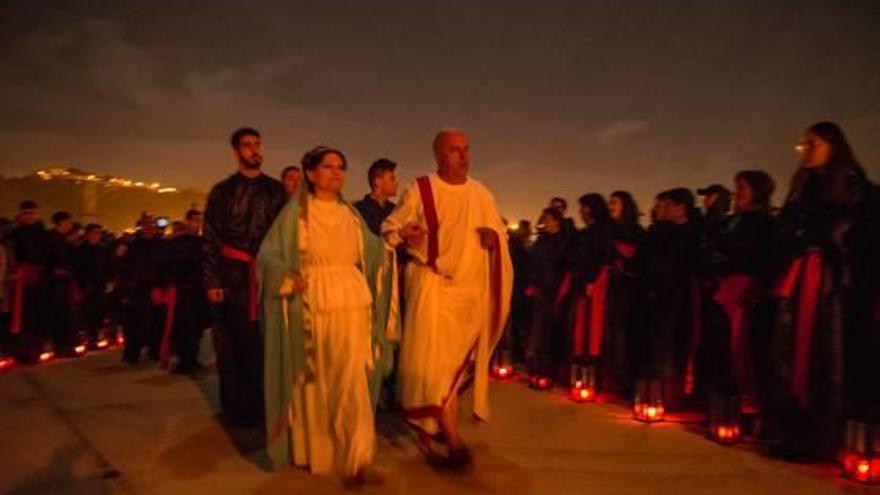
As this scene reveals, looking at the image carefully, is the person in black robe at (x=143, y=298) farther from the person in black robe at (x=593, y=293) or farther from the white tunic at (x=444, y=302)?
the white tunic at (x=444, y=302)

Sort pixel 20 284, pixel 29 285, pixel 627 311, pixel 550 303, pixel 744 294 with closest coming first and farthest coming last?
pixel 744 294
pixel 627 311
pixel 550 303
pixel 20 284
pixel 29 285

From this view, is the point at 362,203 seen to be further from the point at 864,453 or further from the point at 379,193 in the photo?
the point at 864,453

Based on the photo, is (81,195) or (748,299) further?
Result: (81,195)

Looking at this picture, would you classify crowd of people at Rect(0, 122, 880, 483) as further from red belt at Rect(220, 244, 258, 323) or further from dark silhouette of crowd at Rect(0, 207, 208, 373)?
dark silhouette of crowd at Rect(0, 207, 208, 373)

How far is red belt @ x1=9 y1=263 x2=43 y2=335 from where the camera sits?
965 centimetres

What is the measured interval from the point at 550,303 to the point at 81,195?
2052cm

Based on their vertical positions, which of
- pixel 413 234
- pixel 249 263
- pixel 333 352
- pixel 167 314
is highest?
pixel 413 234

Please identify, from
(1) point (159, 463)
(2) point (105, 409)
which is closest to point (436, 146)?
(1) point (159, 463)

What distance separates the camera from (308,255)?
464 cm

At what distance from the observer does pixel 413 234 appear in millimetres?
4848

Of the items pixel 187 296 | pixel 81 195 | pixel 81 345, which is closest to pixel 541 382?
pixel 187 296

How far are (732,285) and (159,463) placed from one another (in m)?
4.72

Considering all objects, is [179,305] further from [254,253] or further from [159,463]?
[159,463]

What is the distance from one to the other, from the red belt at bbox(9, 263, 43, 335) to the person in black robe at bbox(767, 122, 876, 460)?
959 centimetres
